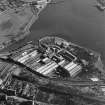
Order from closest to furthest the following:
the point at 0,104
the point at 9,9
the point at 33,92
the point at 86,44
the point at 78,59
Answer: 1. the point at 0,104
2. the point at 33,92
3. the point at 78,59
4. the point at 86,44
5. the point at 9,9

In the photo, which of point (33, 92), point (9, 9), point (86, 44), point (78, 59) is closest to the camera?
point (33, 92)

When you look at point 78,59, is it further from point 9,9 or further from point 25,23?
point 9,9

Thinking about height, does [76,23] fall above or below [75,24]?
above

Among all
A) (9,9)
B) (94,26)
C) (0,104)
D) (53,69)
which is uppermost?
(9,9)

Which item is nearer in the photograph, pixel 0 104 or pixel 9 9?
pixel 0 104

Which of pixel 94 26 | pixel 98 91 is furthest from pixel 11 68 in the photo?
pixel 94 26

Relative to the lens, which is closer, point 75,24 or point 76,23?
point 75,24

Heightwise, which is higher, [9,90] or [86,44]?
[86,44]

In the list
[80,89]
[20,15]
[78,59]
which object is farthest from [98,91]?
[20,15]
